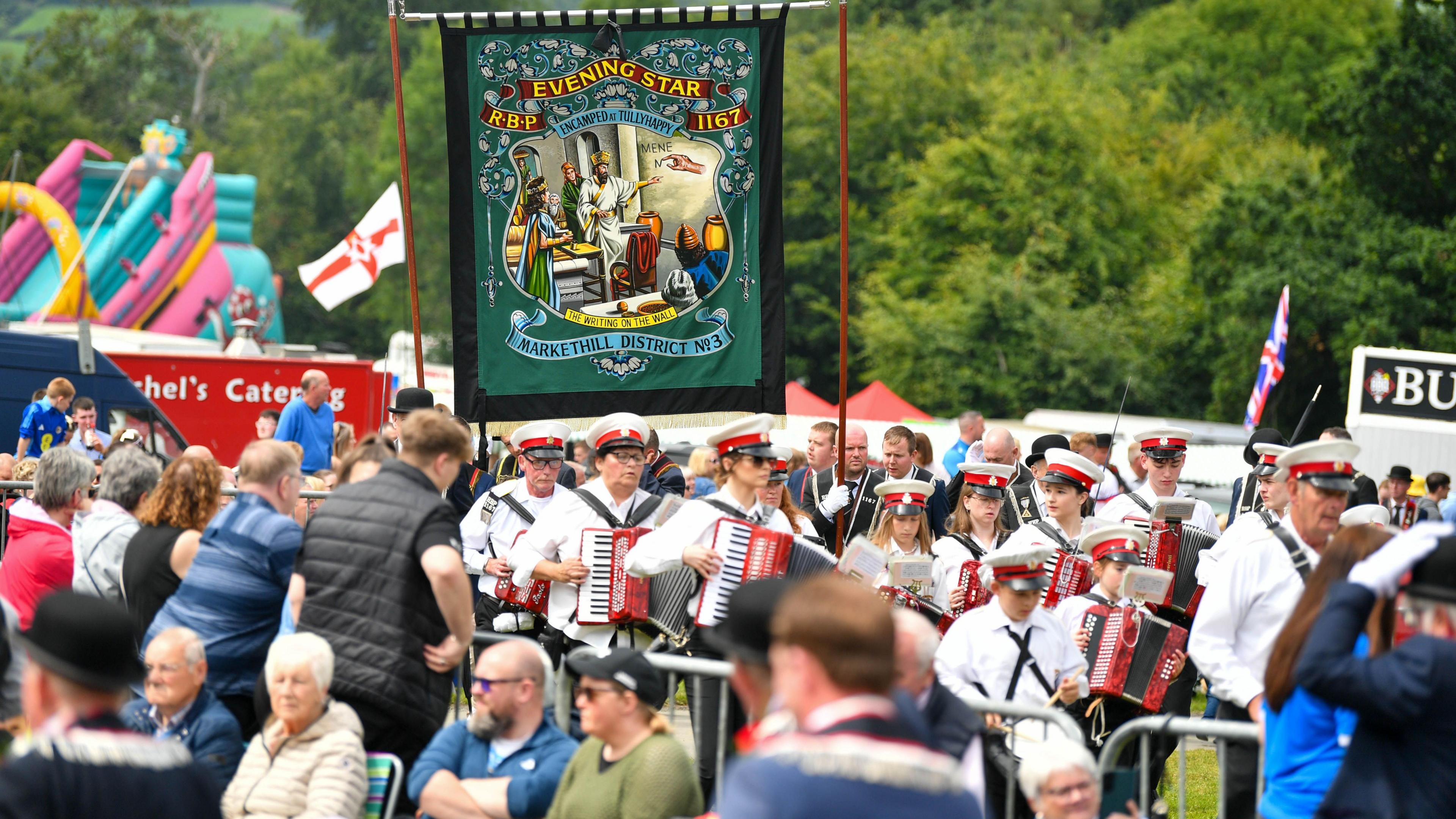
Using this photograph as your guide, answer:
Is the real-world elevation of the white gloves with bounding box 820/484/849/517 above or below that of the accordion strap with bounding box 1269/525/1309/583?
below

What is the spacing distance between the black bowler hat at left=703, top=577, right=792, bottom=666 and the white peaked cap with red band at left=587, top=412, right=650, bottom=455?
4.51m

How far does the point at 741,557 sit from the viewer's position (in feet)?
23.0

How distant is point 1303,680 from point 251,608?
385cm

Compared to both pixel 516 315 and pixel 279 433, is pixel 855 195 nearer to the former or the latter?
pixel 279 433

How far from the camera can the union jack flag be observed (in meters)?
14.1

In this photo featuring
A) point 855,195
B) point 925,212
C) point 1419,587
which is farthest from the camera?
point 855,195

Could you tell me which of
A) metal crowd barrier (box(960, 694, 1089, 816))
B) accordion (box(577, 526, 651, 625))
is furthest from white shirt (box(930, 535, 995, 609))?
metal crowd barrier (box(960, 694, 1089, 816))

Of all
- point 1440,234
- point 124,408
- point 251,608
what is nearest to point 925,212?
point 1440,234

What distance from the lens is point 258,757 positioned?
5457 mm

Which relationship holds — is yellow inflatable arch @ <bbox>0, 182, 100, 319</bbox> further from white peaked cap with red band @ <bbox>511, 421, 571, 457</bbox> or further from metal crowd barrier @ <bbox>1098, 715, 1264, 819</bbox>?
metal crowd barrier @ <bbox>1098, 715, 1264, 819</bbox>

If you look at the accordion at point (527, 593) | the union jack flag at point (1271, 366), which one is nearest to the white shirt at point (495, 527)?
the accordion at point (527, 593)

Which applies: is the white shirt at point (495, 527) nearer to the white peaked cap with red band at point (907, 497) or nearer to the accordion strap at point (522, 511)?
the accordion strap at point (522, 511)

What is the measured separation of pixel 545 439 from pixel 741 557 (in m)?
2.28

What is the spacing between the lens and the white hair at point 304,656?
17.4ft
